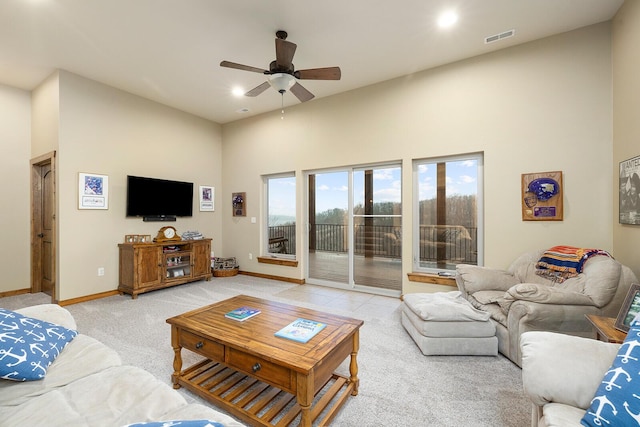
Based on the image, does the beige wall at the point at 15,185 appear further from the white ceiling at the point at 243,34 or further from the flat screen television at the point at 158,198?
the flat screen television at the point at 158,198

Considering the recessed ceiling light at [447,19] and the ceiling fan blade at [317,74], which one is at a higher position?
the recessed ceiling light at [447,19]

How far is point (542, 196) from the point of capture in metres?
3.27

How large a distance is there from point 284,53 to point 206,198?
4028 millimetres

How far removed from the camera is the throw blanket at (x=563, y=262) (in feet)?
8.50

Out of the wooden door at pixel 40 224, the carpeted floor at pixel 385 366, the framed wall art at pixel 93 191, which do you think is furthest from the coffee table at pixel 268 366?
the wooden door at pixel 40 224

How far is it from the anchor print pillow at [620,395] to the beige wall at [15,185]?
→ 6794mm

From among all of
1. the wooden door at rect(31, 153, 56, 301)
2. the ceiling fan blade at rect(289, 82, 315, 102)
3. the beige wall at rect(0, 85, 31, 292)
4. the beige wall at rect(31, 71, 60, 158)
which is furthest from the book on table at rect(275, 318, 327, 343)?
the beige wall at rect(0, 85, 31, 292)

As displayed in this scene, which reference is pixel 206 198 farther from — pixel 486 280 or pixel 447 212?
pixel 486 280

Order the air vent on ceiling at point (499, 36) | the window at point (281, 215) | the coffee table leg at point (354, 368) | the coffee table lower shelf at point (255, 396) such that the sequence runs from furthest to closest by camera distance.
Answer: the window at point (281, 215)
the air vent on ceiling at point (499, 36)
the coffee table leg at point (354, 368)
the coffee table lower shelf at point (255, 396)

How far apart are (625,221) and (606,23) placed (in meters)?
2.18

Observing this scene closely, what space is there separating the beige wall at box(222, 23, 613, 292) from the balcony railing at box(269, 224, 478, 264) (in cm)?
25

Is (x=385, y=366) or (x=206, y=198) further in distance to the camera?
(x=206, y=198)

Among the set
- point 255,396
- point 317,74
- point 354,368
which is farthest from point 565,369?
point 317,74

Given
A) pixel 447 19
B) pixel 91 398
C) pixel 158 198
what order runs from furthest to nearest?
pixel 158 198, pixel 447 19, pixel 91 398
